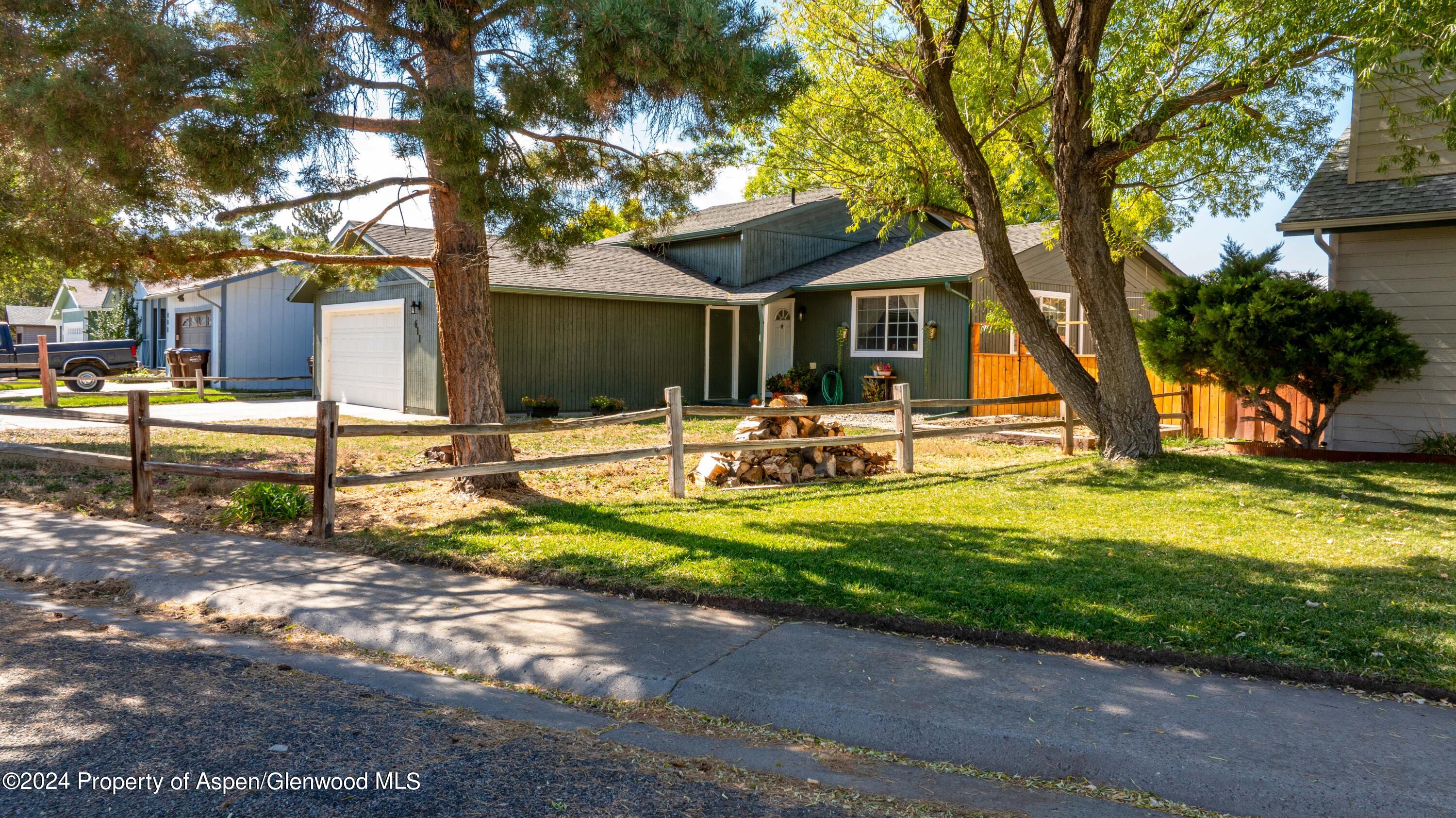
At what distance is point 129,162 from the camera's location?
7.06 meters

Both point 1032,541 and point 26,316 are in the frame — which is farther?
point 26,316

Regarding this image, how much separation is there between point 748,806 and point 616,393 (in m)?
16.7

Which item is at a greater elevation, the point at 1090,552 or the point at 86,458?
the point at 86,458

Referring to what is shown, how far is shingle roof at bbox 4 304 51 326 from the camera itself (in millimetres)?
51188

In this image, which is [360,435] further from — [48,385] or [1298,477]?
[48,385]

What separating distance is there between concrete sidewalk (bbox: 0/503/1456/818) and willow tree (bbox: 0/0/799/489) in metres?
2.99

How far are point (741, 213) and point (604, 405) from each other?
7932mm

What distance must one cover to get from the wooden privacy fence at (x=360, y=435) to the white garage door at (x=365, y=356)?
8.58 meters

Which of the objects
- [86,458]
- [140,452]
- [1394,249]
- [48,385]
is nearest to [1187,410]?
[1394,249]

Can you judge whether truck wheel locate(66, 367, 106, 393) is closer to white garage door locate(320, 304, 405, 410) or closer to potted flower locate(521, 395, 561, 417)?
white garage door locate(320, 304, 405, 410)

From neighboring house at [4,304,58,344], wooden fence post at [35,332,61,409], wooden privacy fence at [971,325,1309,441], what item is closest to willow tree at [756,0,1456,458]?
wooden privacy fence at [971,325,1309,441]

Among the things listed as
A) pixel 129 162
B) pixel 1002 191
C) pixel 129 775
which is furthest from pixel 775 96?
pixel 1002 191

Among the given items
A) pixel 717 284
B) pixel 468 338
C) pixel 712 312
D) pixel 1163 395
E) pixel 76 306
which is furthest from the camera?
pixel 76 306

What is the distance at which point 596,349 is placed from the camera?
63.4 feet
